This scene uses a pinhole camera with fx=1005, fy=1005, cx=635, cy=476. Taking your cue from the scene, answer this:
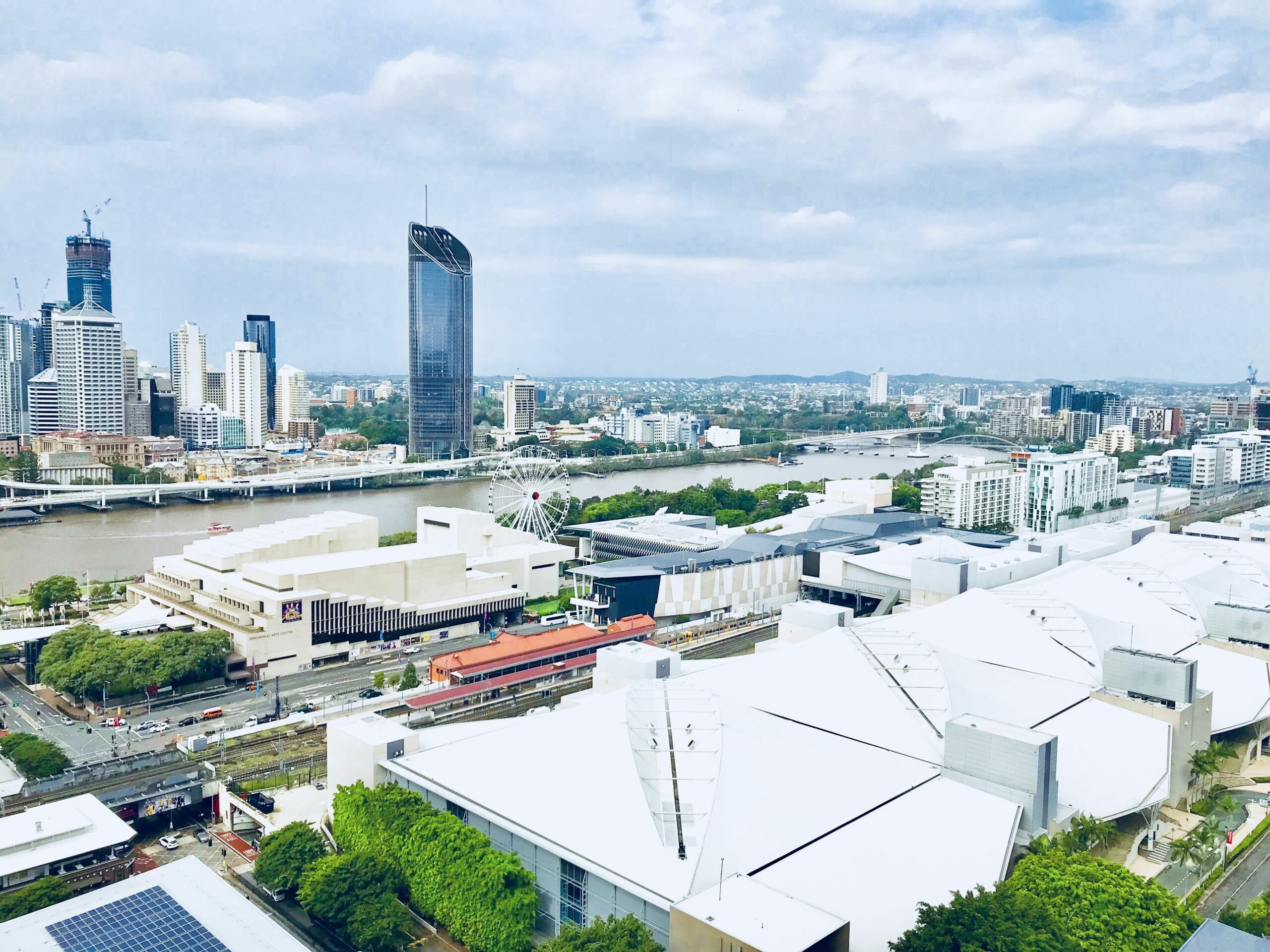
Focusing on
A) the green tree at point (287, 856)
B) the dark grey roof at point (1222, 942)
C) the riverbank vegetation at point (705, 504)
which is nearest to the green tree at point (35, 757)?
the green tree at point (287, 856)

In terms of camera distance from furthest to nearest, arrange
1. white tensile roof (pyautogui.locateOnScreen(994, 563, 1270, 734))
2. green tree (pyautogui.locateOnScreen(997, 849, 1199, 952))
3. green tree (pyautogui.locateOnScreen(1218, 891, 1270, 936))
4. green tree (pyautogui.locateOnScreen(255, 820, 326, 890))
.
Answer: white tensile roof (pyautogui.locateOnScreen(994, 563, 1270, 734)) < green tree (pyautogui.locateOnScreen(255, 820, 326, 890)) < green tree (pyautogui.locateOnScreen(1218, 891, 1270, 936)) < green tree (pyautogui.locateOnScreen(997, 849, 1199, 952))

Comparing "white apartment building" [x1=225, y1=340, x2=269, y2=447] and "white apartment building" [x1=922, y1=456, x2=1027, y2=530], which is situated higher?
"white apartment building" [x1=225, y1=340, x2=269, y2=447]

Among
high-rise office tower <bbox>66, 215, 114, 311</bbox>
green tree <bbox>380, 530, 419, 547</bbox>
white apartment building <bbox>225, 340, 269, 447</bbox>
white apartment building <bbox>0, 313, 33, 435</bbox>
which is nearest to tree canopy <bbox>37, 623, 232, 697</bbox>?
green tree <bbox>380, 530, 419, 547</bbox>

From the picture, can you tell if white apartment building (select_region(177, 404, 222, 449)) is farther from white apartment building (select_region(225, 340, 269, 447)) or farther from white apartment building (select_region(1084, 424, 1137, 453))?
white apartment building (select_region(1084, 424, 1137, 453))

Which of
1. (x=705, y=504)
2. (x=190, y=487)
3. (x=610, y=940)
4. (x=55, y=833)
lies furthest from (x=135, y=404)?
(x=610, y=940)

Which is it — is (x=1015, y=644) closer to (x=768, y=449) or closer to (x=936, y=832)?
(x=936, y=832)

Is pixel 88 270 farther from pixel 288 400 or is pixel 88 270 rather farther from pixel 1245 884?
pixel 1245 884

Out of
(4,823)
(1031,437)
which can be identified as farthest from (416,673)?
(1031,437)
